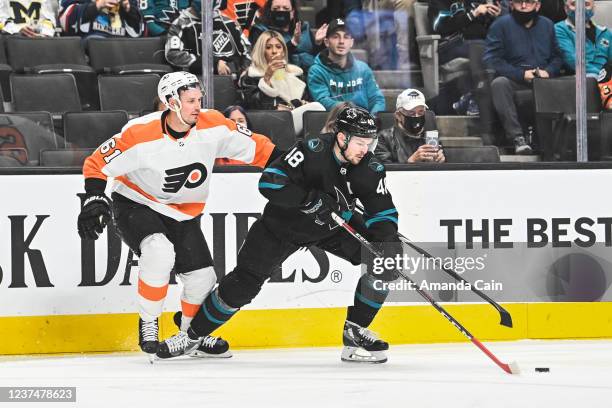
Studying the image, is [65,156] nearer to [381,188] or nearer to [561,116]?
[381,188]

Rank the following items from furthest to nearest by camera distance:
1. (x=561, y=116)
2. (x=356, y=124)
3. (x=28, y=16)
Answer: (x=28, y=16), (x=561, y=116), (x=356, y=124)

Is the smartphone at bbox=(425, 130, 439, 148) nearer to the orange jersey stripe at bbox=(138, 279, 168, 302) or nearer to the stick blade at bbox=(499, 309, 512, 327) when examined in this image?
the stick blade at bbox=(499, 309, 512, 327)

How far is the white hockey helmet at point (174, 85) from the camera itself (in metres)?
5.16

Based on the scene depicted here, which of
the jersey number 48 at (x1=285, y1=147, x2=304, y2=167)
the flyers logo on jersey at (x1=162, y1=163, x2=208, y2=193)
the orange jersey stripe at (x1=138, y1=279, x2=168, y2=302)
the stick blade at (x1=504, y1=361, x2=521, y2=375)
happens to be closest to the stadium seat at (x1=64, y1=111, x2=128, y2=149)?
the flyers logo on jersey at (x1=162, y1=163, x2=208, y2=193)

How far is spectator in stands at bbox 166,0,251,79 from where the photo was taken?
601 centimetres

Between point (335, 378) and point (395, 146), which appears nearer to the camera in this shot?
point (335, 378)

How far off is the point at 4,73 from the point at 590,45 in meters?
2.87

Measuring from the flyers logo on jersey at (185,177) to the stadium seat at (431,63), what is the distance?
4.29 ft

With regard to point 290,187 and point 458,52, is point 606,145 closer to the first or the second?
point 458,52

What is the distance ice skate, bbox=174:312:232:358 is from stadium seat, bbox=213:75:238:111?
3.48ft

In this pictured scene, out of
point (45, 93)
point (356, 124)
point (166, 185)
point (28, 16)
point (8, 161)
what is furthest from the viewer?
point (28, 16)

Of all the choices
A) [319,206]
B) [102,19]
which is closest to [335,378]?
[319,206]

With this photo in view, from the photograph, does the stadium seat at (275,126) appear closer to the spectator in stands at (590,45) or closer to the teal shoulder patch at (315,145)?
the teal shoulder patch at (315,145)

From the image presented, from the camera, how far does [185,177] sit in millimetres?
5285
